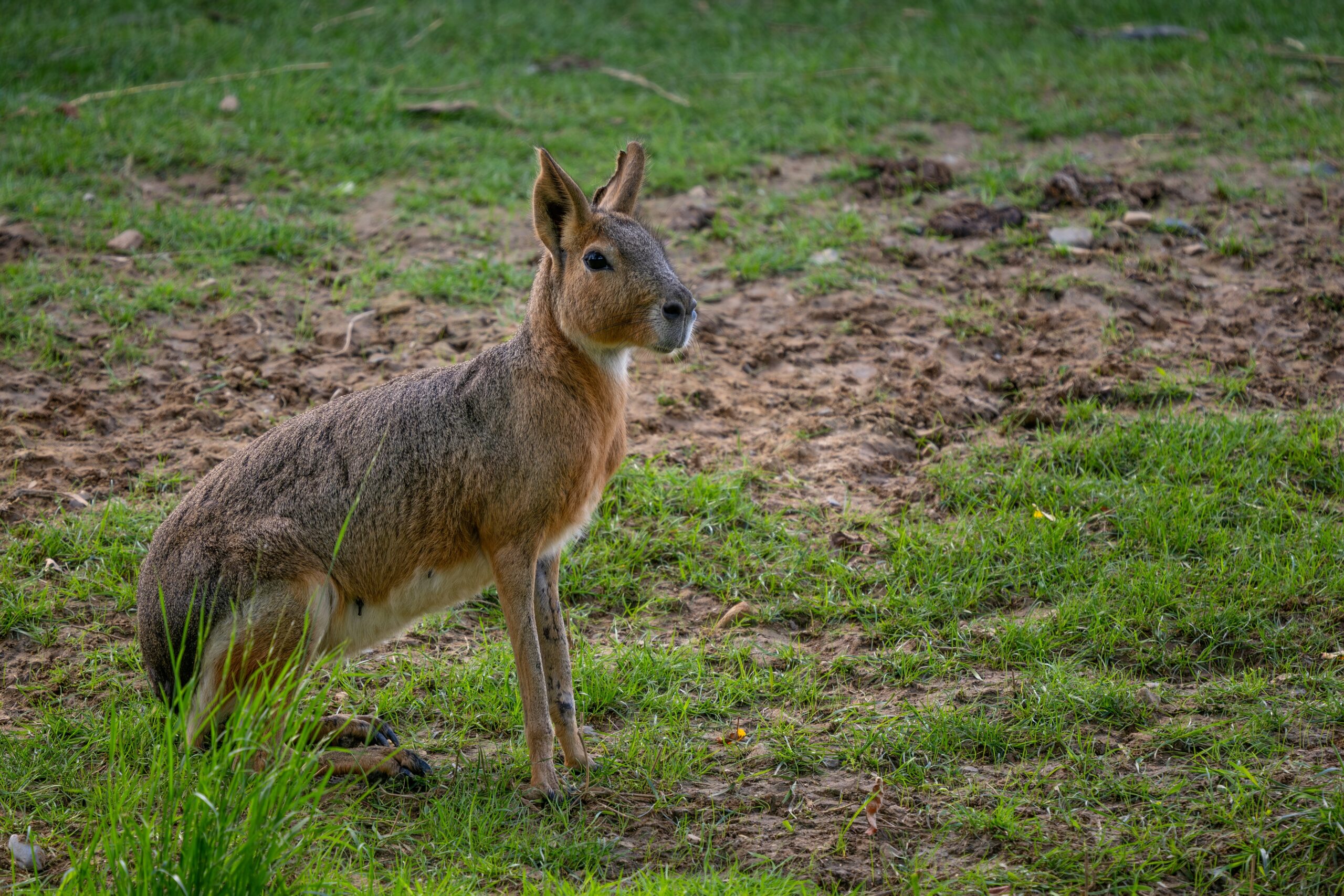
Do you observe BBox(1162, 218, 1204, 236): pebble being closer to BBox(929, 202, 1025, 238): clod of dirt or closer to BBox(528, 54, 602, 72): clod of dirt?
BBox(929, 202, 1025, 238): clod of dirt

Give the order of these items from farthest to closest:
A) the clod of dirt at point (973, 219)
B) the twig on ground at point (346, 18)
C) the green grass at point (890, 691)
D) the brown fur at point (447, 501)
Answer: the twig on ground at point (346, 18), the clod of dirt at point (973, 219), the brown fur at point (447, 501), the green grass at point (890, 691)

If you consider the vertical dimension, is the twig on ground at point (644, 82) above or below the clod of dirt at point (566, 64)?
below

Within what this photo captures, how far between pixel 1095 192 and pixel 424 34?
17.7 ft

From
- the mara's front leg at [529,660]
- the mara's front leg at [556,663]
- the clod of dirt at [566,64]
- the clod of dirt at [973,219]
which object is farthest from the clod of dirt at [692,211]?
the mara's front leg at [529,660]

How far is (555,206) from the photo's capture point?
12.1 feet

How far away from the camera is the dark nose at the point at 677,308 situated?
3564 millimetres

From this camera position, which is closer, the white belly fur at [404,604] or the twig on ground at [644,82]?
the white belly fur at [404,604]

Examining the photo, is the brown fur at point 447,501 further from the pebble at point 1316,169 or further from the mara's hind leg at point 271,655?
the pebble at point 1316,169

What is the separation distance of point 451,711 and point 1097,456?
2812 millimetres

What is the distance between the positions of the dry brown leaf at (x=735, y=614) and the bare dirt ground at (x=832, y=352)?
74 cm

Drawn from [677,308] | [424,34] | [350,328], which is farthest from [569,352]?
[424,34]

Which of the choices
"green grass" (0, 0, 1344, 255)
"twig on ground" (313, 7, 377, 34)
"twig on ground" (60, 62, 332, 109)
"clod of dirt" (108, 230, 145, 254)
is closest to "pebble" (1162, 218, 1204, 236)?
"green grass" (0, 0, 1344, 255)

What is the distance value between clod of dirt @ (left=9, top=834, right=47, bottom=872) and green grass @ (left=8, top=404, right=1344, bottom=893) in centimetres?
10

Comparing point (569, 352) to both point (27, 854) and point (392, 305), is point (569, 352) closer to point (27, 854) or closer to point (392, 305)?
point (27, 854)
